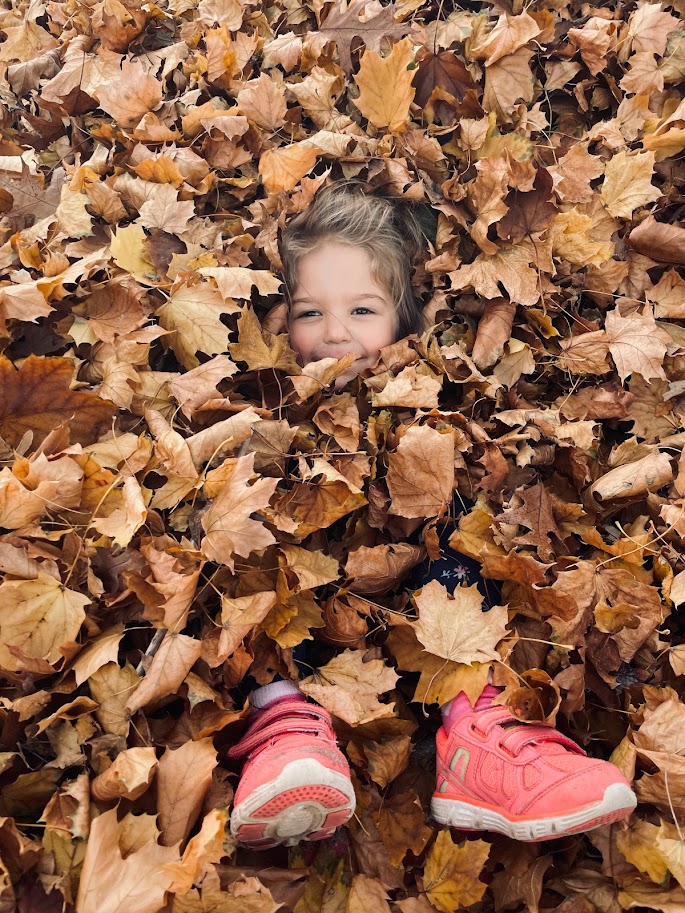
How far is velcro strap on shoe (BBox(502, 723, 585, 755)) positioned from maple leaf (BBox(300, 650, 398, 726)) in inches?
8.7

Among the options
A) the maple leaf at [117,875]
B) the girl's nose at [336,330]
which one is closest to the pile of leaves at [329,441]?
the maple leaf at [117,875]

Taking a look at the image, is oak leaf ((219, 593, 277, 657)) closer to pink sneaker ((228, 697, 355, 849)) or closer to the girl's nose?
pink sneaker ((228, 697, 355, 849))

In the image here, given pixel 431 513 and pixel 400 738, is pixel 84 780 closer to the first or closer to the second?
pixel 400 738

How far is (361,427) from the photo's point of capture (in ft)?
5.30

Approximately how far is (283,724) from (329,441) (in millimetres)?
637

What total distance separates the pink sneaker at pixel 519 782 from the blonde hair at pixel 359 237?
40.5 inches

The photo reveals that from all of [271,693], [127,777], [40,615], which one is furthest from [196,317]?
[127,777]

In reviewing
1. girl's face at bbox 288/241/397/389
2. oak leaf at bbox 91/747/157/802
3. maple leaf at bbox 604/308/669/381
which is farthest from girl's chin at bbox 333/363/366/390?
oak leaf at bbox 91/747/157/802

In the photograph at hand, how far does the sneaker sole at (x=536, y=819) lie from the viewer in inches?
43.7

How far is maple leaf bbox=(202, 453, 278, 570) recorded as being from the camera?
1280mm

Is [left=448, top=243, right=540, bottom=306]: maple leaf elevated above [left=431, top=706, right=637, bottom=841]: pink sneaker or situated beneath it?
elevated above

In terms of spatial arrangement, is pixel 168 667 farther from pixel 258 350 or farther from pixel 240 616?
pixel 258 350

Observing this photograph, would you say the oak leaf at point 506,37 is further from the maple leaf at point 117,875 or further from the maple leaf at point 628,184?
the maple leaf at point 117,875

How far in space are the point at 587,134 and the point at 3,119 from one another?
67.4 inches
